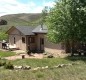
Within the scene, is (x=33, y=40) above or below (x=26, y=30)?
below

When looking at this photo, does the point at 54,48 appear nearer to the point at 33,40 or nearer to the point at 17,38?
the point at 33,40

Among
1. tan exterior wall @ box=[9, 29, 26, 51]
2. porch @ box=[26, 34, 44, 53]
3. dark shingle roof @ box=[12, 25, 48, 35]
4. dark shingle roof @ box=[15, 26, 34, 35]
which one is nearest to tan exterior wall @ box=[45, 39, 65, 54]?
porch @ box=[26, 34, 44, 53]

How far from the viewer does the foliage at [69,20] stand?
31.1 meters

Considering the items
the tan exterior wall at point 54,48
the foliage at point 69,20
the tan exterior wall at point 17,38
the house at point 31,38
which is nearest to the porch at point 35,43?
the house at point 31,38

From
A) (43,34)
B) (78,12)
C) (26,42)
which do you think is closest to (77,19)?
(78,12)

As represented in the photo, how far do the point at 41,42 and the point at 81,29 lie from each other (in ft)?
38.2

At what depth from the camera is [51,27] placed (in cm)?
3291

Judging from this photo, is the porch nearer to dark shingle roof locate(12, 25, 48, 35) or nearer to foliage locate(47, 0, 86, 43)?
dark shingle roof locate(12, 25, 48, 35)

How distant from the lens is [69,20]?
31.0 meters

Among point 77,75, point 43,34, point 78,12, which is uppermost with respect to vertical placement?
point 78,12

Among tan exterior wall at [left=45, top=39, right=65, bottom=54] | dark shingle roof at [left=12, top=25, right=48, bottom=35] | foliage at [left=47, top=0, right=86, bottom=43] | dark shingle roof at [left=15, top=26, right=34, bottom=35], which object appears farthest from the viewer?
dark shingle roof at [left=15, top=26, right=34, bottom=35]

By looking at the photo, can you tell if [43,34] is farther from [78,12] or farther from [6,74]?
[6,74]

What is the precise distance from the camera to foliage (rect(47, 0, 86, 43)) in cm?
3106

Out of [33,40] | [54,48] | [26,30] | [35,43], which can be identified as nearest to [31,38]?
[33,40]
